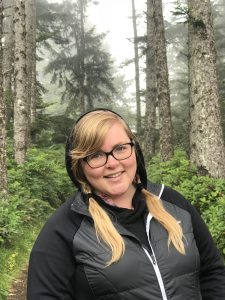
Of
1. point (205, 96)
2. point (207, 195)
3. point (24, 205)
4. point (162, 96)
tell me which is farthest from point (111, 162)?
point (162, 96)

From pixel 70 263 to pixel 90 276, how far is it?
5.1 inches

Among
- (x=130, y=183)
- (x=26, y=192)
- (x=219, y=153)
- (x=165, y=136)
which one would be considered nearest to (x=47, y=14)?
(x=165, y=136)

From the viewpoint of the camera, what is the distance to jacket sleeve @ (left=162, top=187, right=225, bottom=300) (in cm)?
259

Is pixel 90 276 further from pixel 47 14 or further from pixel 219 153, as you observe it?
pixel 47 14

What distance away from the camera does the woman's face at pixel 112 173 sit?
251cm

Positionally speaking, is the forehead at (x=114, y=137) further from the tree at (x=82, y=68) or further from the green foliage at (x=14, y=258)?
the tree at (x=82, y=68)

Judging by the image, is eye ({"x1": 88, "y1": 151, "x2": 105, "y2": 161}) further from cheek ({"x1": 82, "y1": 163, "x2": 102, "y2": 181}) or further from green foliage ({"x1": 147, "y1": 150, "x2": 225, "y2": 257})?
green foliage ({"x1": 147, "y1": 150, "x2": 225, "y2": 257})

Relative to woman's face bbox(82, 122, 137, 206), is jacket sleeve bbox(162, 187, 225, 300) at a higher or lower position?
lower

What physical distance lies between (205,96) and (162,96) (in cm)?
542

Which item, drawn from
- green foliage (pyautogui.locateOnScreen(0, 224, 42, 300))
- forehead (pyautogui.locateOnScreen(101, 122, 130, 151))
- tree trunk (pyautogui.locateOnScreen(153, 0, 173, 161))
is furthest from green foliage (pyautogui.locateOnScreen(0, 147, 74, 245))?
forehead (pyautogui.locateOnScreen(101, 122, 130, 151))

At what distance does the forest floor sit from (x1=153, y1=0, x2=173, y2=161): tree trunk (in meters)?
8.98

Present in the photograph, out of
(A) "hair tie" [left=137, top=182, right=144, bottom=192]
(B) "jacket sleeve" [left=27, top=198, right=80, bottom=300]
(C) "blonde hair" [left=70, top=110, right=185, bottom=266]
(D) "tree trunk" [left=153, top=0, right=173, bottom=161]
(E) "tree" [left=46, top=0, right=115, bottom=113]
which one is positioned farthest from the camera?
(E) "tree" [left=46, top=0, right=115, bottom=113]

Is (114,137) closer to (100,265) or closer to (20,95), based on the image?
(100,265)

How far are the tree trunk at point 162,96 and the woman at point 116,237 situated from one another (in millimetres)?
12543
